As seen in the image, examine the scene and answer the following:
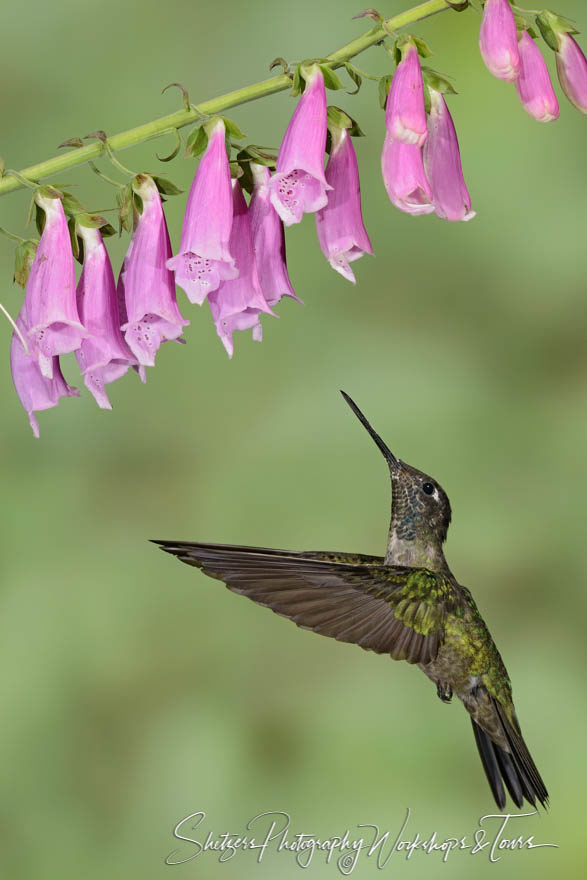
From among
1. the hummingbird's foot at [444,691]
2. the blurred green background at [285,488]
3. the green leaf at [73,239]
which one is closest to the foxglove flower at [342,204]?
the green leaf at [73,239]

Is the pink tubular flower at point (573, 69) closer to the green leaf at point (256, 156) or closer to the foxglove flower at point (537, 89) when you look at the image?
the foxglove flower at point (537, 89)

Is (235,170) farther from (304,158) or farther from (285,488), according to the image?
(285,488)

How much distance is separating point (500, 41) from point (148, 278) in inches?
13.7

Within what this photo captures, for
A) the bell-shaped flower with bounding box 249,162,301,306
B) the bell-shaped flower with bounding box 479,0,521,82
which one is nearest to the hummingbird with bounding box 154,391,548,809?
the bell-shaped flower with bounding box 249,162,301,306

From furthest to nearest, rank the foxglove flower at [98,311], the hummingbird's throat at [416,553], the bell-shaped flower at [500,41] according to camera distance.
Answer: the hummingbird's throat at [416,553], the foxglove flower at [98,311], the bell-shaped flower at [500,41]

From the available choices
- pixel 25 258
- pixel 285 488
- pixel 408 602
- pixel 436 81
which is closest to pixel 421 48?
pixel 436 81

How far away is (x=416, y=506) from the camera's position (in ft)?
3.80

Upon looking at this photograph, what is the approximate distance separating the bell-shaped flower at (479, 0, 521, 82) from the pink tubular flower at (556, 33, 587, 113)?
2.6 inches

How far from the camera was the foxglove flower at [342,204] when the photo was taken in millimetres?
958

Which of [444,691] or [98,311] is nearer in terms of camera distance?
[98,311]

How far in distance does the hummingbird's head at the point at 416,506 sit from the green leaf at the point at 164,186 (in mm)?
336

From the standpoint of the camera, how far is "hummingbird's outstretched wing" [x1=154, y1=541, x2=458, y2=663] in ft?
2.79

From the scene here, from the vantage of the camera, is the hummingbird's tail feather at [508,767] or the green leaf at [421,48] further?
the hummingbird's tail feather at [508,767]

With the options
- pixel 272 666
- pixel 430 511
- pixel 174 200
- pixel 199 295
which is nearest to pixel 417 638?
pixel 430 511
